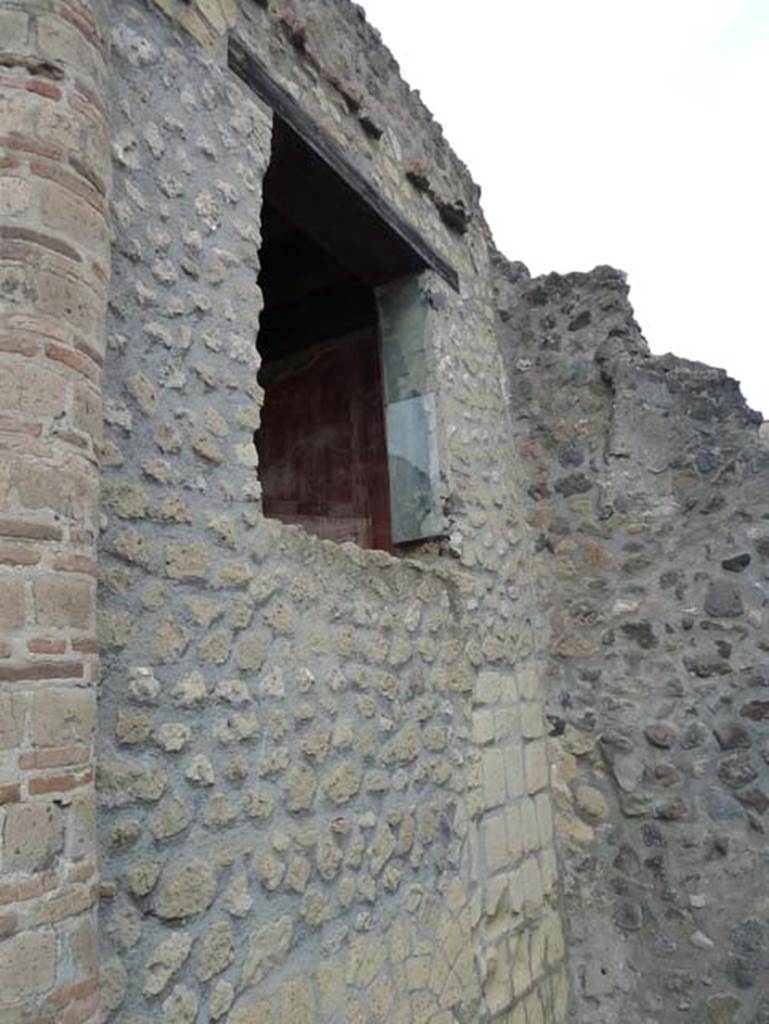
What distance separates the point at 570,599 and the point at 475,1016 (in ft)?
6.47

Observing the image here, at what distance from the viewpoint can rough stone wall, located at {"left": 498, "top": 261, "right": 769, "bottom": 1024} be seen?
379 cm

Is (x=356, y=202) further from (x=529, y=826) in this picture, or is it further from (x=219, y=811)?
(x=529, y=826)

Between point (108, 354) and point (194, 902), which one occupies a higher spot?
point (108, 354)

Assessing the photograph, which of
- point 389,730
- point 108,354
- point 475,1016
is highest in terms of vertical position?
point 108,354

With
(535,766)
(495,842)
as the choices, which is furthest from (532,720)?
(495,842)

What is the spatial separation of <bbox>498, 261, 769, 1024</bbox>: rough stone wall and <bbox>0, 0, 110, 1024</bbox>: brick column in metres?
2.96

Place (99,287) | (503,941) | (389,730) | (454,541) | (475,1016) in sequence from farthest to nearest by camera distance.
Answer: (454,541) → (503,941) → (475,1016) → (389,730) → (99,287)

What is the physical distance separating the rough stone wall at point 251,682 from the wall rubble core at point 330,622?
12 millimetres

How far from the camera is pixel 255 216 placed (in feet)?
9.41

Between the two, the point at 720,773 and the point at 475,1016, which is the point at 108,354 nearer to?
the point at 475,1016

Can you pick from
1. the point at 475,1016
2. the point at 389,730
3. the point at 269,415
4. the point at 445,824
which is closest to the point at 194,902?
the point at 389,730

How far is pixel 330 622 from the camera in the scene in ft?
9.37

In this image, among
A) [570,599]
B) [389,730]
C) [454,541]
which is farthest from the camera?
[570,599]

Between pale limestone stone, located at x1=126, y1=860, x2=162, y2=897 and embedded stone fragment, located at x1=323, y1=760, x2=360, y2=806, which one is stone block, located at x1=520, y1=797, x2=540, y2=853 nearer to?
embedded stone fragment, located at x1=323, y1=760, x2=360, y2=806
